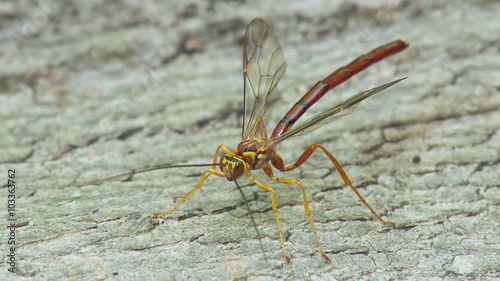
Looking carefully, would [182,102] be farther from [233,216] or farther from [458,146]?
[458,146]

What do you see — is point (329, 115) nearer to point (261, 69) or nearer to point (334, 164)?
point (334, 164)

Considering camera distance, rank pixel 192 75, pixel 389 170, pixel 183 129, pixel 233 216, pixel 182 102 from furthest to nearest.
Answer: pixel 192 75 < pixel 182 102 < pixel 183 129 < pixel 389 170 < pixel 233 216

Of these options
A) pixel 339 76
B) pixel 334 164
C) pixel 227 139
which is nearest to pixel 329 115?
pixel 334 164

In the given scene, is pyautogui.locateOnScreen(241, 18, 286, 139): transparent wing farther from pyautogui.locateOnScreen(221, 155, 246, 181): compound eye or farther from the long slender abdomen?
pyautogui.locateOnScreen(221, 155, 246, 181): compound eye

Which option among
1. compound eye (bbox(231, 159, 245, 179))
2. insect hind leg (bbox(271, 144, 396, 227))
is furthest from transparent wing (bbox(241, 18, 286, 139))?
compound eye (bbox(231, 159, 245, 179))

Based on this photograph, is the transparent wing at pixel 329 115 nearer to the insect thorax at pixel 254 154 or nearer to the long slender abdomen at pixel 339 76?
the insect thorax at pixel 254 154

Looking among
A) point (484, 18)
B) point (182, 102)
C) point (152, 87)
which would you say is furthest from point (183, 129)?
point (484, 18)

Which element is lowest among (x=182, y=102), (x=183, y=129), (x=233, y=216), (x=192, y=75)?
(x=233, y=216)

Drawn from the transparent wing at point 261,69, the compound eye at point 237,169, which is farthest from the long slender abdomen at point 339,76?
the compound eye at point 237,169
